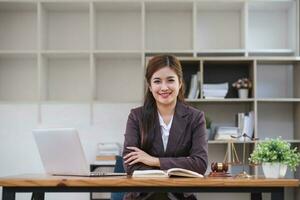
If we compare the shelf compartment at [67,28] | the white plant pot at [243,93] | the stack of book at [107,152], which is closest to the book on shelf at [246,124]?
the white plant pot at [243,93]

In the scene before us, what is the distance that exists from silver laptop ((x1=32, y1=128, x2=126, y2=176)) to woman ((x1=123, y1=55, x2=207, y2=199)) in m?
0.23

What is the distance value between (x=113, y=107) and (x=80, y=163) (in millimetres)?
2619

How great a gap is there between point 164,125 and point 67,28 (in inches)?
112

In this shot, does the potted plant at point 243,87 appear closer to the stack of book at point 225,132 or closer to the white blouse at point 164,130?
the stack of book at point 225,132

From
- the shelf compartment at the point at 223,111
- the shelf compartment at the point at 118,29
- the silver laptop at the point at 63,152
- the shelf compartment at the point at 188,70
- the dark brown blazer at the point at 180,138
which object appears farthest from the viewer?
the shelf compartment at the point at 118,29

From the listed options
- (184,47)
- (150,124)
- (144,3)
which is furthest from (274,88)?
(150,124)

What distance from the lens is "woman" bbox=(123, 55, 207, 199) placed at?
2.41 metres

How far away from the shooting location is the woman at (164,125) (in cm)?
241

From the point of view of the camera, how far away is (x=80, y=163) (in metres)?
2.23

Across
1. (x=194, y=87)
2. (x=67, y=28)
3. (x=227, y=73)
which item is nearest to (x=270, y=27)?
(x=227, y=73)

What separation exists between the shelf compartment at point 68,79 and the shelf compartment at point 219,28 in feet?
3.96

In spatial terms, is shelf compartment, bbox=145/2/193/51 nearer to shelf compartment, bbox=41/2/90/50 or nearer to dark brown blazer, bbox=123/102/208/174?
shelf compartment, bbox=41/2/90/50

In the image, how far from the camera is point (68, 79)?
16.4 feet

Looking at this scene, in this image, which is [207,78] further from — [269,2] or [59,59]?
[59,59]
